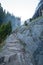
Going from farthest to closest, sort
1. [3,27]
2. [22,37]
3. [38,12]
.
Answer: [38,12]
[3,27]
[22,37]

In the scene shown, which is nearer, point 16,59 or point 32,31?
point 16,59

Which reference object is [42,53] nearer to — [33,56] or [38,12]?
[33,56]

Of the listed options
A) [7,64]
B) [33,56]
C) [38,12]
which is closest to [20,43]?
[33,56]

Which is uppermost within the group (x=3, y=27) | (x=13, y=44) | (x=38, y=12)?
(x=38, y=12)

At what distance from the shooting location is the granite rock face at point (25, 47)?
7665 millimetres

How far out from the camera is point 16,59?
7688 millimetres

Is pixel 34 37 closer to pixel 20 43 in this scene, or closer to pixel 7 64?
pixel 20 43

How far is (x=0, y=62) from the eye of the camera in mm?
7273

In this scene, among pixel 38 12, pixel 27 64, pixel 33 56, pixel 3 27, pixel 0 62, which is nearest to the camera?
pixel 0 62

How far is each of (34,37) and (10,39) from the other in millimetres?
1272

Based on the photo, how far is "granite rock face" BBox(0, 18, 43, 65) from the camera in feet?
25.1

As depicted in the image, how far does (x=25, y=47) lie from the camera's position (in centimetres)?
871

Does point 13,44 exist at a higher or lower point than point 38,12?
lower

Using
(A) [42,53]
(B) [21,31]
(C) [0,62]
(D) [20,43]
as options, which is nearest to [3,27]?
(B) [21,31]
